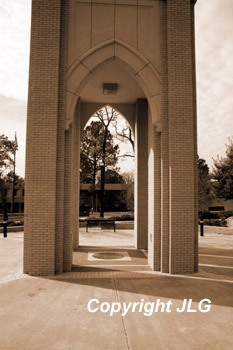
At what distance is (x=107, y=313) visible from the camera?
4.62 meters

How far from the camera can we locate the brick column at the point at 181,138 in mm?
7234

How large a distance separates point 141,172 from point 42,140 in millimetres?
5058

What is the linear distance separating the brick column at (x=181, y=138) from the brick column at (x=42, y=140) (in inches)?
116

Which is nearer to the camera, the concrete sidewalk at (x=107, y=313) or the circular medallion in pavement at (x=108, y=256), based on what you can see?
the concrete sidewalk at (x=107, y=313)

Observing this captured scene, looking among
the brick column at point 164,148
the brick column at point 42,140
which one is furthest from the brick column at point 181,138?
the brick column at point 42,140

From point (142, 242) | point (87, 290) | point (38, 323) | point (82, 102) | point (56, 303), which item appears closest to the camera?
point (38, 323)

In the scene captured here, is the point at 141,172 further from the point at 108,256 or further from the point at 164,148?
the point at 164,148

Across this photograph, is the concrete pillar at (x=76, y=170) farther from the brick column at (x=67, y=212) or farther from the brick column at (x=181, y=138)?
the brick column at (x=181, y=138)

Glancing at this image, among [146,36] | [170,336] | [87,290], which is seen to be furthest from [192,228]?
[146,36]

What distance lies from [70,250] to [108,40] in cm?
561

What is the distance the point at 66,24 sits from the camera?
7504mm

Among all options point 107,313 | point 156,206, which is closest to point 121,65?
point 156,206

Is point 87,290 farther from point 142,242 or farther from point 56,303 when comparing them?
point 142,242

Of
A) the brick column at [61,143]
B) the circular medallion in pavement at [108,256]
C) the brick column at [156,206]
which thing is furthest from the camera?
the circular medallion in pavement at [108,256]
